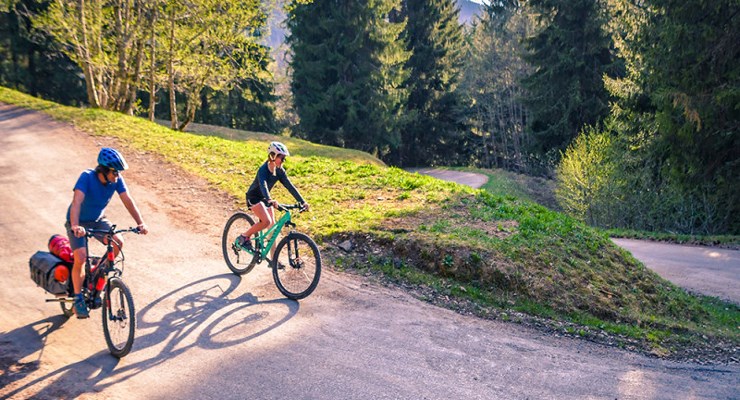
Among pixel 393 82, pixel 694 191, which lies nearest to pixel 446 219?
pixel 694 191

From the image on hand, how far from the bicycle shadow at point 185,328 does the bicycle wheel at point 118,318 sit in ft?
0.57

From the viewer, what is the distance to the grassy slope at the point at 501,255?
880 cm

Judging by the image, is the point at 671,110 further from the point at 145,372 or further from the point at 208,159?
the point at 145,372

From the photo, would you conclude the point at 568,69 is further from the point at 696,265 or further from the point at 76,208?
the point at 76,208

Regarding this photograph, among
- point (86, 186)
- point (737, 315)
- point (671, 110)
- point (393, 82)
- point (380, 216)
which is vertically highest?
point (393, 82)

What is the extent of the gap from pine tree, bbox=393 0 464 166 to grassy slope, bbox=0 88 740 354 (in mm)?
33160

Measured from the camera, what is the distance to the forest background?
17.4 m

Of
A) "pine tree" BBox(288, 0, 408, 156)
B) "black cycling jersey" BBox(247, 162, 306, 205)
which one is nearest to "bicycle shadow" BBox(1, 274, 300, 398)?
"black cycling jersey" BBox(247, 162, 306, 205)

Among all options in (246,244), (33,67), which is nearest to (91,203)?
(246,244)

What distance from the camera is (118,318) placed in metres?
5.74

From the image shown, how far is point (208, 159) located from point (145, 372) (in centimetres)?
1152

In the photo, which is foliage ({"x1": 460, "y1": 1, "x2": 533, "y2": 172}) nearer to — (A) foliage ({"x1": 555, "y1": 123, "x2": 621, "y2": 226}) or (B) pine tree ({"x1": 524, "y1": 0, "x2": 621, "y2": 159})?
(B) pine tree ({"x1": 524, "y1": 0, "x2": 621, "y2": 159})

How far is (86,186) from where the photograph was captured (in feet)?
19.2

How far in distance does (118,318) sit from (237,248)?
2.82m
